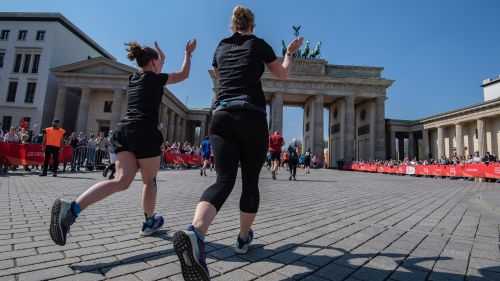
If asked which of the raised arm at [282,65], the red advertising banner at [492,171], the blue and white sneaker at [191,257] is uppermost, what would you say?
the raised arm at [282,65]

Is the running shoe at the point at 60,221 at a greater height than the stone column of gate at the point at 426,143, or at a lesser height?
lesser

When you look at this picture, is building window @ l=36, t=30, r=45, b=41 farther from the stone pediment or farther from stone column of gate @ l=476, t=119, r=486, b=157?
stone column of gate @ l=476, t=119, r=486, b=157

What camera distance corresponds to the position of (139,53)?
285cm

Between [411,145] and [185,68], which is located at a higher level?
[411,145]

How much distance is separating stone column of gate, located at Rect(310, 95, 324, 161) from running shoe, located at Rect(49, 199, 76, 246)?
43.4 metres

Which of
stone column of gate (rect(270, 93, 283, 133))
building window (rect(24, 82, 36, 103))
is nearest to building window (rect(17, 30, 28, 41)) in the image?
building window (rect(24, 82, 36, 103))

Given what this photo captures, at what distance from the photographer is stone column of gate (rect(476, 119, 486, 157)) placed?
3559 centimetres

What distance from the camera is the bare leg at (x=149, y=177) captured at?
8.83ft

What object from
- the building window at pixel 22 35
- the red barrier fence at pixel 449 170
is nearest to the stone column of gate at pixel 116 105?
the building window at pixel 22 35

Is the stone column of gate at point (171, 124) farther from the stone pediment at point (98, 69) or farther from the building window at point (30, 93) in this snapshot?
the building window at point (30, 93)

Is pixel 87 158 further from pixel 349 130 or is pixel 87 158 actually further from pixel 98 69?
pixel 349 130

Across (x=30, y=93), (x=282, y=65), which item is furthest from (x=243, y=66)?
(x=30, y=93)

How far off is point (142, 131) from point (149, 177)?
19.0 inches

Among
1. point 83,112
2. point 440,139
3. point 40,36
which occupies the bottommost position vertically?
point 440,139
